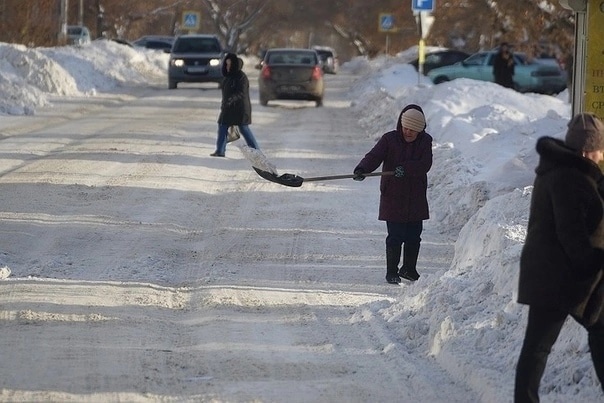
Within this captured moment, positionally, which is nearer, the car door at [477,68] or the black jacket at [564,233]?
the black jacket at [564,233]

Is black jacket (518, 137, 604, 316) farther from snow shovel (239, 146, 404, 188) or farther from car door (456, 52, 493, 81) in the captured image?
car door (456, 52, 493, 81)

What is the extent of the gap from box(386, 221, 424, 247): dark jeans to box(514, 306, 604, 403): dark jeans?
4.68 m

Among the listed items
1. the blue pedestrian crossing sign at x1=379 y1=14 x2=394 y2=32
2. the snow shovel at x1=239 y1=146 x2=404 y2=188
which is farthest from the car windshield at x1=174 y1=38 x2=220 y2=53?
the snow shovel at x1=239 y1=146 x2=404 y2=188

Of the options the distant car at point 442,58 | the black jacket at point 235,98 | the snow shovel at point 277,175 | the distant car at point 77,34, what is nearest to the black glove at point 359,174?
the snow shovel at point 277,175

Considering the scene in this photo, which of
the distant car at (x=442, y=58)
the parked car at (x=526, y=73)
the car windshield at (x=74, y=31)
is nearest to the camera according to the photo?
the parked car at (x=526, y=73)

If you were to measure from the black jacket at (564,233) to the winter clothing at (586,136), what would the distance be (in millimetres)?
50

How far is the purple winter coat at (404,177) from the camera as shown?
10.4 metres

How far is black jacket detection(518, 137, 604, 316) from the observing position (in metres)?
5.48

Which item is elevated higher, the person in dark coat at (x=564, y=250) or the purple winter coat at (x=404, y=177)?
the person in dark coat at (x=564, y=250)

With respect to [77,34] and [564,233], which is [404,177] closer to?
[564,233]

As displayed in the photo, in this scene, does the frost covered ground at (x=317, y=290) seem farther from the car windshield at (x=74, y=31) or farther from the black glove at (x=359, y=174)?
the car windshield at (x=74, y=31)

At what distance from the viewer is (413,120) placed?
10203 mm

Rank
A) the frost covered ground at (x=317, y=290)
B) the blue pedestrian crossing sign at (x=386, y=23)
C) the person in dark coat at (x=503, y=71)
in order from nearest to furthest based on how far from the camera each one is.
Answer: the frost covered ground at (x=317, y=290), the person in dark coat at (x=503, y=71), the blue pedestrian crossing sign at (x=386, y=23)

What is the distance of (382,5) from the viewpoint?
240ft
